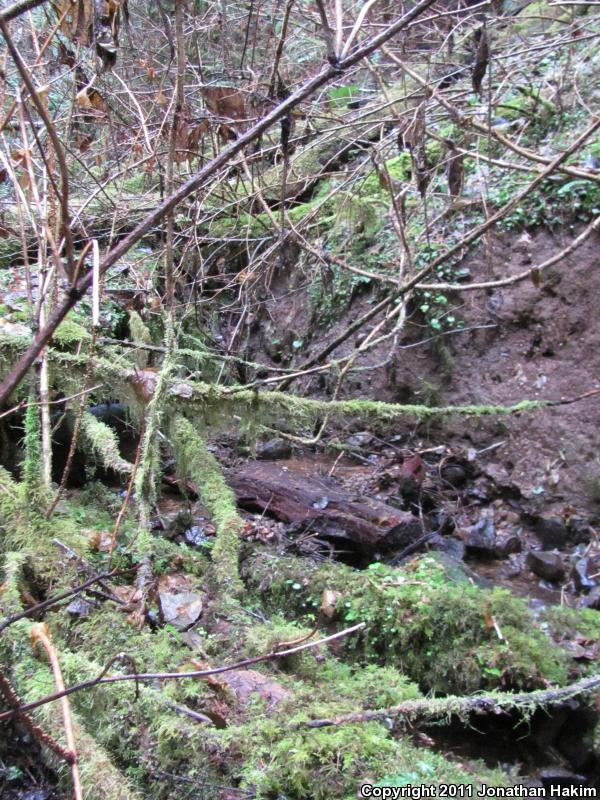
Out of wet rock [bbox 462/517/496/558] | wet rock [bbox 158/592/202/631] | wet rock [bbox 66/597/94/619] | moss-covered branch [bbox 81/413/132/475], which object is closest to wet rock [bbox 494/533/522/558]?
wet rock [bbox 462/517/496/558]

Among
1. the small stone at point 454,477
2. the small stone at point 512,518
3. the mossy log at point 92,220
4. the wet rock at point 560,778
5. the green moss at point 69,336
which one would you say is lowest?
the wet rock at point 560,778

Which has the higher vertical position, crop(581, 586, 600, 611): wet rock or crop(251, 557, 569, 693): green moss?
crop(251, 557, 569, 693): green moss

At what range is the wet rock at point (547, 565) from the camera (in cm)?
404

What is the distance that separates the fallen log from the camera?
389cm

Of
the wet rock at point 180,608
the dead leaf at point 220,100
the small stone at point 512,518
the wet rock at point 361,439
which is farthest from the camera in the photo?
the wet rock at point 361,439

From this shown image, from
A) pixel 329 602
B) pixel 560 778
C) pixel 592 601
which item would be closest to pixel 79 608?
pixel 329 602

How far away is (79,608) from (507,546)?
10.6 ft

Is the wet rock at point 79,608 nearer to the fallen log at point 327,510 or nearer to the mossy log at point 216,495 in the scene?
the mossy log at point 216,495

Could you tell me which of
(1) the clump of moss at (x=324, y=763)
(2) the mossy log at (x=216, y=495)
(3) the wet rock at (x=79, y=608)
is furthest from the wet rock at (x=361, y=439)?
(1) the clump of moss at (x=324, y=763)

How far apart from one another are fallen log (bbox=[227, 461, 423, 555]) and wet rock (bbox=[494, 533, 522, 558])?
69 centimetres

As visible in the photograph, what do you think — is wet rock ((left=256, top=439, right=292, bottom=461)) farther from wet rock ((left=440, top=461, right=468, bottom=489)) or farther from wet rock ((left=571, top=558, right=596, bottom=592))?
wet rock ((left=571, top=558, right=596, bottom=592))

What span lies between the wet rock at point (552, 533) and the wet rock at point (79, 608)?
347cm

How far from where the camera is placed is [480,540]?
437 centimetres

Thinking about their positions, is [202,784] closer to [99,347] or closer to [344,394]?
[99,347]
